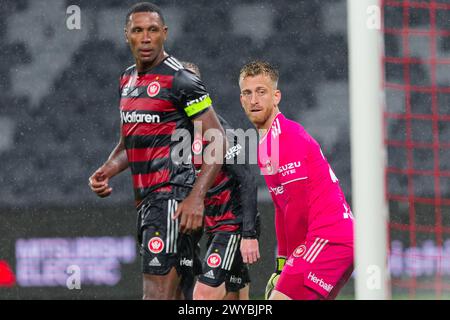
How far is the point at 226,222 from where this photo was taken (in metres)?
5.89

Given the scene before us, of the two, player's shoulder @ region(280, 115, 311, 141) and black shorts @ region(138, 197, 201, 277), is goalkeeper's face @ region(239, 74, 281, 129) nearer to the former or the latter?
player's shoulder @ region(280, 115, 311, 141)

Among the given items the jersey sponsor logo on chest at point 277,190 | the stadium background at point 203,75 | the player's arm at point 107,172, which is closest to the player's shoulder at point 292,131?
the jersey sponsor logo on chest at point 277,190

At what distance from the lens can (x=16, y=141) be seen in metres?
9.01

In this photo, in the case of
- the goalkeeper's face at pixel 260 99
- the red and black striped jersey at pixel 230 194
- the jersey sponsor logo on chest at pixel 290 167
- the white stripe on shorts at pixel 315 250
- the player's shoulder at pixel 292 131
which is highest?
the goalkeeper's face at pixel 260 99

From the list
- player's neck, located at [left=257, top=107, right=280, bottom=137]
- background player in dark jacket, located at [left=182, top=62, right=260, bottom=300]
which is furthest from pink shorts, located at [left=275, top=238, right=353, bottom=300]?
background player in dark jacket, located at [left=182, top=62, right=260, bottom=300]

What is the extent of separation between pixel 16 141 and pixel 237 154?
369 centimetres

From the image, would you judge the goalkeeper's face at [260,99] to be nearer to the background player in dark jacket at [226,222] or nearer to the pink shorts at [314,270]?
the background player in dark jacket at [226,222]

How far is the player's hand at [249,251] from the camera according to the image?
17.7 feet

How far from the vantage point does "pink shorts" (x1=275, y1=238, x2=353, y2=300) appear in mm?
4754

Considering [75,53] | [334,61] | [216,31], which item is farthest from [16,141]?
[334,61]

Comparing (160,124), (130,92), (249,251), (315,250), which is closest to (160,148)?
(160,124)

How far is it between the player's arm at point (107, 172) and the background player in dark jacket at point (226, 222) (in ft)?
2.05

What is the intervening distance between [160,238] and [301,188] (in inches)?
28.0
